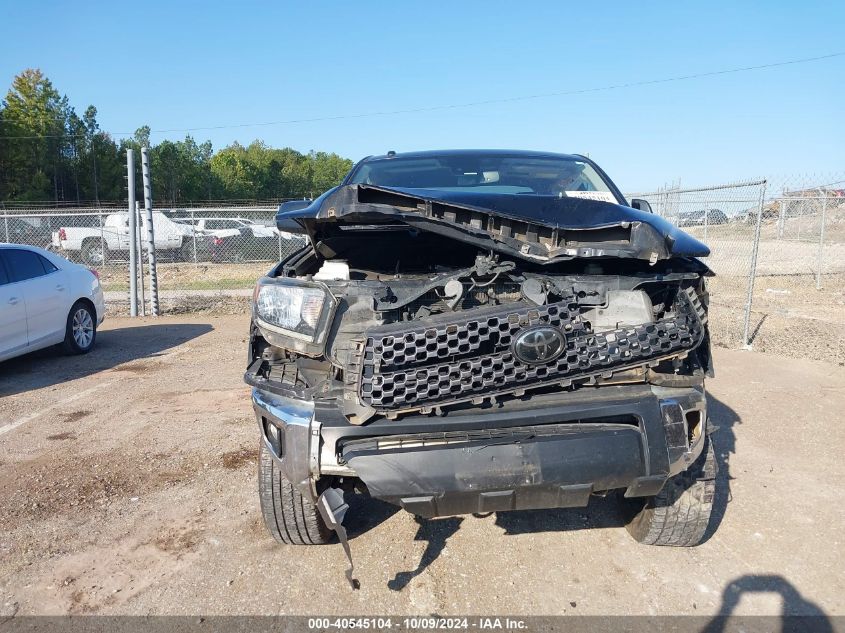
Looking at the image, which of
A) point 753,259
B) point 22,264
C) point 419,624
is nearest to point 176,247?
point 22,264

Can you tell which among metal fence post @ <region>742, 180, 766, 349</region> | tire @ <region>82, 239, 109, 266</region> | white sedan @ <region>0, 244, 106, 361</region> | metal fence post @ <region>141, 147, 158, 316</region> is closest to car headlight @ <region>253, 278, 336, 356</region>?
white sedan @ <region>0, 244, 106, 361</region>

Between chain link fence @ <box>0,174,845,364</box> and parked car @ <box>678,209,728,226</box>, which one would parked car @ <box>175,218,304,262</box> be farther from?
parked car @ <box>678,209,728,226</box>

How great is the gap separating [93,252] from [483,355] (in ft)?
56.4

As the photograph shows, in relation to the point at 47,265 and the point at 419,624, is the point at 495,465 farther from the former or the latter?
the point at 47,265

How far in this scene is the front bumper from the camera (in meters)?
→ 2.18

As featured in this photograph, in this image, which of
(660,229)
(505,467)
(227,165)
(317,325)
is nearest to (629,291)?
(660,229)

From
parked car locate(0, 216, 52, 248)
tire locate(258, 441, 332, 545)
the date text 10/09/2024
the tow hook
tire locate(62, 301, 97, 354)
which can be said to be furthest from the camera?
parked car locate(0, 216, 52, 248)

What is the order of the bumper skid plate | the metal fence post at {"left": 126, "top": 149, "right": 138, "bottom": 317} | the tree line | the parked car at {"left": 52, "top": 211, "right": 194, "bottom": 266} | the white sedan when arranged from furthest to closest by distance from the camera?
1. the tree line
2. the parked car at {"left": 52, "top": 211, "right": 194, "bottom": 266}
3. the metal fence post at {"left": 126, "top": 149, "right": 138, "bottom": 317}
4. the white sedan
5. the bumper skid plate

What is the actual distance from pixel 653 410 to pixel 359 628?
4.65 feet

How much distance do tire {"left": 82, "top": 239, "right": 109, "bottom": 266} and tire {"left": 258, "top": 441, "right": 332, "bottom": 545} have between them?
51.4 ft

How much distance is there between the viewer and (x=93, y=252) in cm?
1669

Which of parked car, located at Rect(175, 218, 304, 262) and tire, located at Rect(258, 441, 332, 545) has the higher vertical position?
parked car, located at Rect(175, 218, 304, 262)

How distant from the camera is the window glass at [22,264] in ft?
21.5

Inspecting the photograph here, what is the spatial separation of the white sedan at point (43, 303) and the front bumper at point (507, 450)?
543 cm
